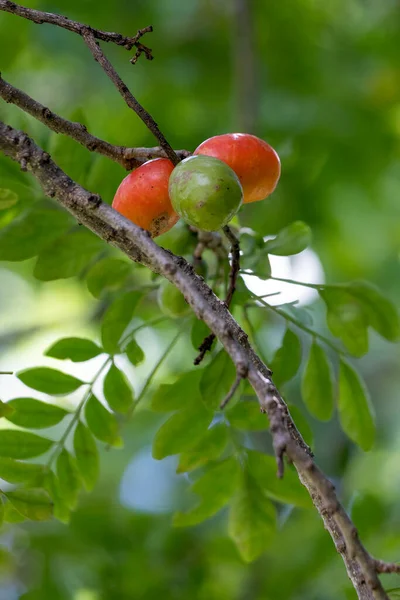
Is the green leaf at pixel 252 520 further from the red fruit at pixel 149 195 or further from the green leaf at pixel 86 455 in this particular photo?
the red fruit at pixel 149 195

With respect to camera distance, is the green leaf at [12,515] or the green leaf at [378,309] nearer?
the green leaf at [12,515]

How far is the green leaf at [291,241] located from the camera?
1.57 meters

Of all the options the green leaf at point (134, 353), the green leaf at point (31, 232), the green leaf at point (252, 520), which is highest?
the green leaf at point (31, 232)

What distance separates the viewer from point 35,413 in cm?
153

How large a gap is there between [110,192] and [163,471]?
215cm

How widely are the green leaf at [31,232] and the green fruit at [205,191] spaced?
0.53 meters

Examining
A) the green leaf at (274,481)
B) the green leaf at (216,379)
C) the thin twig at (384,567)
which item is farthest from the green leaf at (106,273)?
the thin twig at (384,567)

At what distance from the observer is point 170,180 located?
117 cm

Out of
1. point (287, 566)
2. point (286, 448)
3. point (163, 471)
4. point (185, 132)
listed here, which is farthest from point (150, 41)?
point (286, 448)

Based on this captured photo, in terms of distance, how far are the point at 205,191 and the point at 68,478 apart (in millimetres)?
701

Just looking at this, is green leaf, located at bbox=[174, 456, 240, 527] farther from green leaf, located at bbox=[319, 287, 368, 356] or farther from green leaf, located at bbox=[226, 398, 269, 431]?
green leaf, located at bbox=[319, 287, 368, 356]

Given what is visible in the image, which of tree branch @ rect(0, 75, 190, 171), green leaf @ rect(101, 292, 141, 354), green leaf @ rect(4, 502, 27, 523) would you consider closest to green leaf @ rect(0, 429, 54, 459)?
green leaf @ rect(4, 502, 27, 523)

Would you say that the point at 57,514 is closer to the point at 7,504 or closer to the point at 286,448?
the point at 7,504

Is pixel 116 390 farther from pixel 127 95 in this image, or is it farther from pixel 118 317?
pixel 127 95
